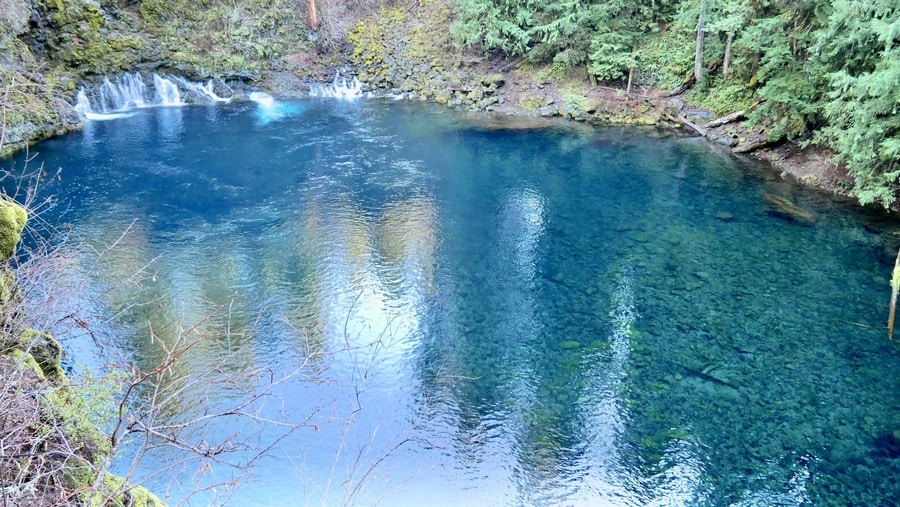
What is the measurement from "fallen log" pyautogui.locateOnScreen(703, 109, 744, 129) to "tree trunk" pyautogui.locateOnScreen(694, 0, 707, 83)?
2.28 meters

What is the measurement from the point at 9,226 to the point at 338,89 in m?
24.5

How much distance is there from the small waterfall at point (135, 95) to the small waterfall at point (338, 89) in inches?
164

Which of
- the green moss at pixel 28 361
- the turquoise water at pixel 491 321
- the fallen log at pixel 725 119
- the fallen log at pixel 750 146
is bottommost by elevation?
the turquoise water at pixel 491 321

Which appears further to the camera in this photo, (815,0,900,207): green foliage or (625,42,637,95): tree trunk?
(625,42,637,95): tree trunk

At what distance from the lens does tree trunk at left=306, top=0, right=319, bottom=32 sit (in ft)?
101

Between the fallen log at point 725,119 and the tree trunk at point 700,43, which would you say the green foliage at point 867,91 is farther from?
the tree trunk at point 700,43

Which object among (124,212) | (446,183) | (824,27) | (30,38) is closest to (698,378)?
(446,183)

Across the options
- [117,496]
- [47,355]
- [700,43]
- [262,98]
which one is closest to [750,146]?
[700,43]

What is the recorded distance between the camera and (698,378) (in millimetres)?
10266

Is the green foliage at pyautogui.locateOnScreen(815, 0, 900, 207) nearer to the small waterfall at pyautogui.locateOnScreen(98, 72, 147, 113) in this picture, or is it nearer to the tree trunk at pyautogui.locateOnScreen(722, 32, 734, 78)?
the tree trunk at pyautogui.locateOnScreen(722, 32, 734, 78)

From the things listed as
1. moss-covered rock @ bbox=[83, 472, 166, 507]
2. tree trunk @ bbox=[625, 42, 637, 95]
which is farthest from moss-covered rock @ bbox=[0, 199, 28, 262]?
tree trunk @ bbox=[625, 42, 637, 95]

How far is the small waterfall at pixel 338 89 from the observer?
1153 inches

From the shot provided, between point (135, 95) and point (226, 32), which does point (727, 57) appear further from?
point (135, 95)

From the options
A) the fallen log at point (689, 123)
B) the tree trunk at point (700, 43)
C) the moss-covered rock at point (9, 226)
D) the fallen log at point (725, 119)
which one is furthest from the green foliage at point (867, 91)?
the moss-covered rock at point (9, 226)
